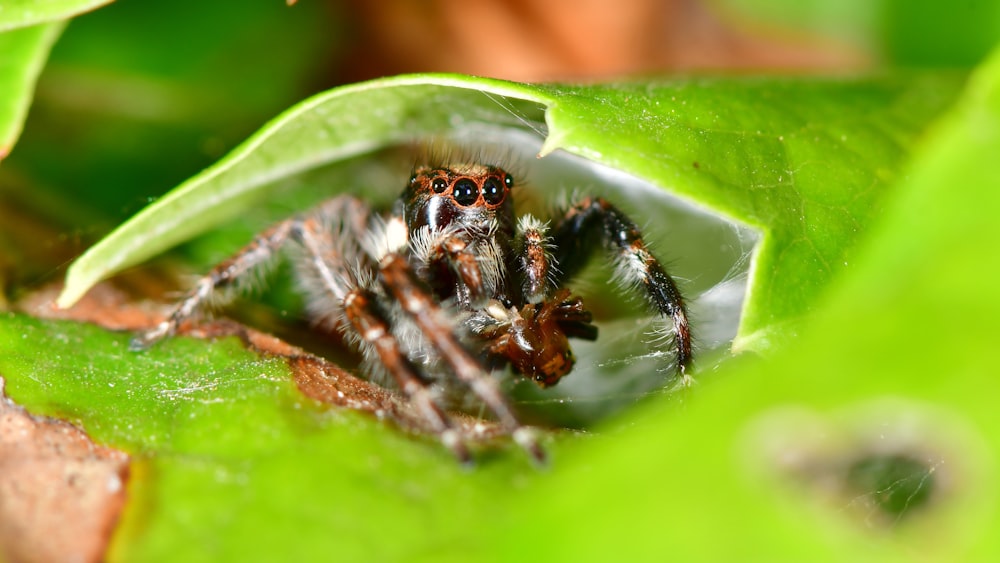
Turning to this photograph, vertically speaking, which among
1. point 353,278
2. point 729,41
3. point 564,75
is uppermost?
point 729,41

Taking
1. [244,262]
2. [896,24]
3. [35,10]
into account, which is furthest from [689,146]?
[896,24]

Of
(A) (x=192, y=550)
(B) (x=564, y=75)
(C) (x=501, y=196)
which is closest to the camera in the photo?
(A) (x=192, y=550)

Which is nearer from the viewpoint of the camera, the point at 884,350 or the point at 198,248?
the point at 884,350

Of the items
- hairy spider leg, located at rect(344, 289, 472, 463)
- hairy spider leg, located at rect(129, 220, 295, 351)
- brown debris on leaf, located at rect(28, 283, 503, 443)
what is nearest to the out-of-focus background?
brown debris on leaf, located at rect(28, 283, 503, 443)

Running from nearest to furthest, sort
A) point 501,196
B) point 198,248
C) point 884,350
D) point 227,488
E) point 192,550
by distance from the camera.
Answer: point 884,350
point 192,550
point 227,488
point 501,196
point 198,248

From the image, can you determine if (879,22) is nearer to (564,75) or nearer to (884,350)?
(564,75)

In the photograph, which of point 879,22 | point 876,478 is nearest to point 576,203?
point 876,478

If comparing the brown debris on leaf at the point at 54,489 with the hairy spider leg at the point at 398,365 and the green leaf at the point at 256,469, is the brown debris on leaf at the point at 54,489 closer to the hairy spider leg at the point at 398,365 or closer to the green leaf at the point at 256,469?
the green leaf at the point at 256,469
